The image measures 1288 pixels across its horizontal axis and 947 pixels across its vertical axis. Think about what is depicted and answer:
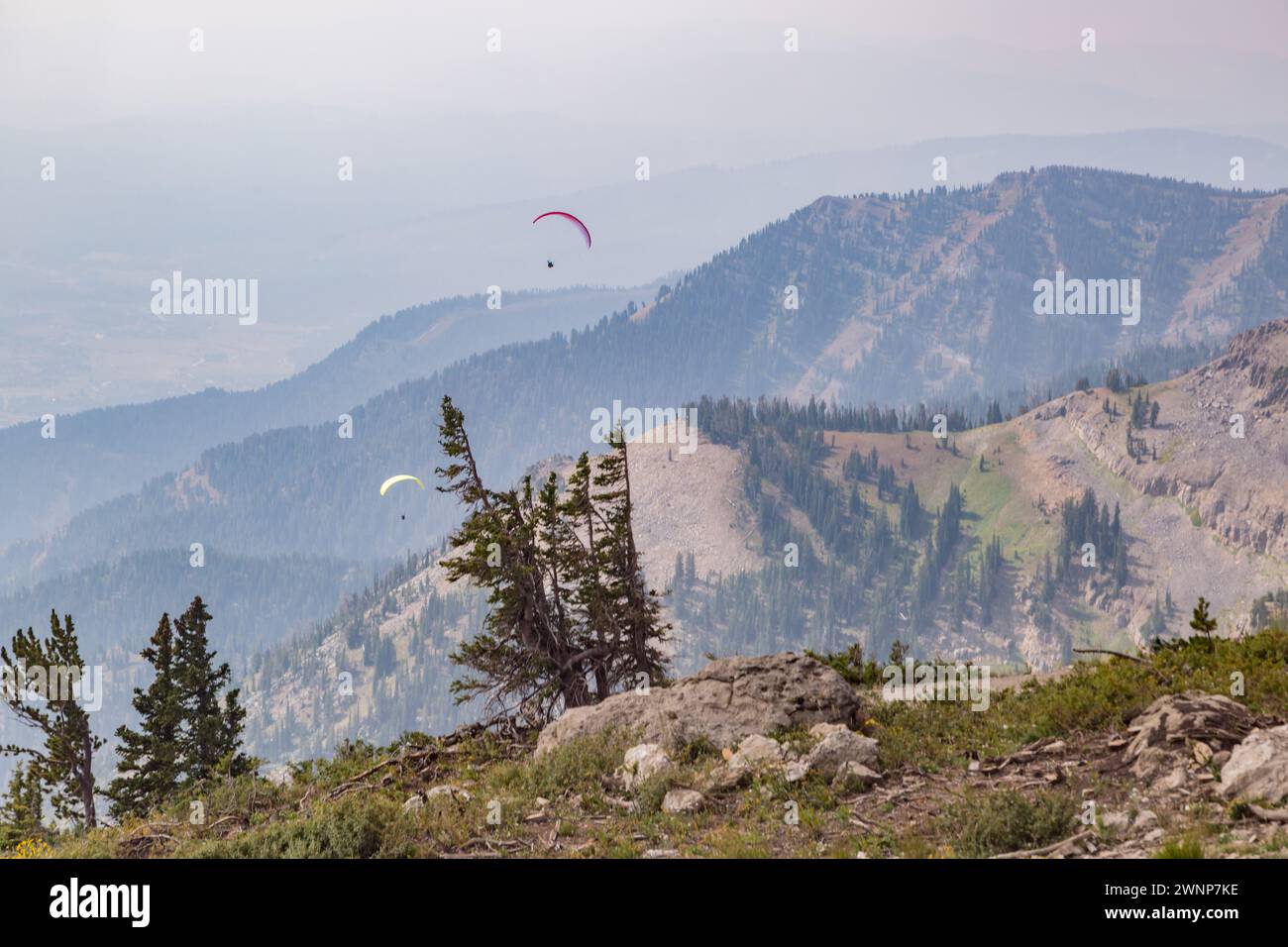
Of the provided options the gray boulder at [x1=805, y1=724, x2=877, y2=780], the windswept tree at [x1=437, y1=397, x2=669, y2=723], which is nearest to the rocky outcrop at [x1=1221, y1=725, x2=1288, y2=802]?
the gray boulder at [x1=805, y1=724, x2=877, y2=780]

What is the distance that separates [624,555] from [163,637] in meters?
33.7

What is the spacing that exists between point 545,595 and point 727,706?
14.9 meters

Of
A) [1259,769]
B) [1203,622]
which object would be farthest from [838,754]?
[1203,622]

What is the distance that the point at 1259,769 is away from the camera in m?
13.9

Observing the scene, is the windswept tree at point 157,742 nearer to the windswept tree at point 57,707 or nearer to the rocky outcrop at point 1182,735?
the windswept tree at point 57,707

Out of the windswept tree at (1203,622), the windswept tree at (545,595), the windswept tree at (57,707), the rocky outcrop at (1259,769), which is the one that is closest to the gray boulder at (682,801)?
the rocky outcrop at (1259,769)

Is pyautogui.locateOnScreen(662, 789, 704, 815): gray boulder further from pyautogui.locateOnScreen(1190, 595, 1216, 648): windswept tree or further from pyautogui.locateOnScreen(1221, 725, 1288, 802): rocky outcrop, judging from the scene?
pyautogui.locateOnScreen(1190, 595, 1216, 648): windswept tree

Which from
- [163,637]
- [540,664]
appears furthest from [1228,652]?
[163,637]

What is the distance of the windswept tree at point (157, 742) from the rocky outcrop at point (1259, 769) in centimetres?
5318

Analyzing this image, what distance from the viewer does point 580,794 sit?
61.4 ft

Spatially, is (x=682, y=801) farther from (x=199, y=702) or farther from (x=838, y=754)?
(x=199, y=702)
